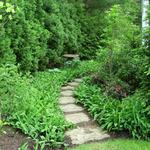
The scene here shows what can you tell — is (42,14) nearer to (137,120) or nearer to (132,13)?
(132,13)

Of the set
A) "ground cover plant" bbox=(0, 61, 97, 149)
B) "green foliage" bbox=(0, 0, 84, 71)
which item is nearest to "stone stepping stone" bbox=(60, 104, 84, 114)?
"ground cover plant" bbox=(0, 61, 97, 149)

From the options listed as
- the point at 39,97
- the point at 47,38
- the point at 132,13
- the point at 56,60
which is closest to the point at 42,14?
the point at 47,38

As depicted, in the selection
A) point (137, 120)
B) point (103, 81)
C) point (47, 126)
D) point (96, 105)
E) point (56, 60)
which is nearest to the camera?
point (47, 126)

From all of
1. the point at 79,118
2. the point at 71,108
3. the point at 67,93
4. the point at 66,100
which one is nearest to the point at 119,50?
the point at 67,93

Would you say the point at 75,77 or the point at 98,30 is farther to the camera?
the point at 98,30

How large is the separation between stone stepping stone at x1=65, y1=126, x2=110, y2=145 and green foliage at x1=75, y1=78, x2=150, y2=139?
0.55ft

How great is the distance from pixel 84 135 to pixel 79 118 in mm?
630

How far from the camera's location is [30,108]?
216 inches

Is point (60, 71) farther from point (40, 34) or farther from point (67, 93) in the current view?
point (67, 93)

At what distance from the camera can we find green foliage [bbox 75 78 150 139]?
5.38 metres

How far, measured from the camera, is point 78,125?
5.61m

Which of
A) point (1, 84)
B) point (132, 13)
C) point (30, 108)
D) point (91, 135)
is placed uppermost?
point (132, 13)

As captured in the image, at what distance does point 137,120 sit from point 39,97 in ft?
5.65

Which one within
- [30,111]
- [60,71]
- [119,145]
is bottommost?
[119,145]
